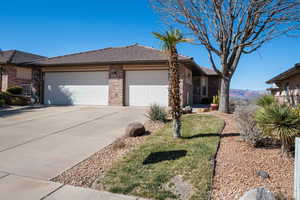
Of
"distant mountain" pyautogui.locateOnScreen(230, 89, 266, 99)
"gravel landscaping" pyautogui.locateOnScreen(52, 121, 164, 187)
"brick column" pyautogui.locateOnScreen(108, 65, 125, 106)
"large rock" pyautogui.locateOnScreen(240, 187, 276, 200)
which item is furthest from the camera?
"distant mountain" pyautogui.locateOnScreen(230, 89, 266, 99)

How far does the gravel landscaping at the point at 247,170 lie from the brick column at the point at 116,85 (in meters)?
9.49

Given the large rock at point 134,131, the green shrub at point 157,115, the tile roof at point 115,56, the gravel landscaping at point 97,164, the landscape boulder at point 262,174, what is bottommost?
the gravel landscaping at point 97,164

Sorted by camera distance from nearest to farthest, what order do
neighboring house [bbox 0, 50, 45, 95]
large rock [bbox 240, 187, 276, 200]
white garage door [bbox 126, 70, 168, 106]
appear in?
large rock [bbox 240, 187, 276, 200], white garage door [bbox 126, 70, 168, 106], neighboring house [bbox 0, 50, 45, 95]

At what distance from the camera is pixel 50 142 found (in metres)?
5.90

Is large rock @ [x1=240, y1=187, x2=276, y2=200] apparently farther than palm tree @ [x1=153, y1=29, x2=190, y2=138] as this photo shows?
No

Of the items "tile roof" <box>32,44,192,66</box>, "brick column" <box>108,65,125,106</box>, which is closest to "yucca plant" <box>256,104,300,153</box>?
"tile roof" <box>32,44,192,66</box>

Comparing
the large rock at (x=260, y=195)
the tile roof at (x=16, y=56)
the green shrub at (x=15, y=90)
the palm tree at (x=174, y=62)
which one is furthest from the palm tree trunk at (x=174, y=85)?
the tile roof at (x=16, y=56)

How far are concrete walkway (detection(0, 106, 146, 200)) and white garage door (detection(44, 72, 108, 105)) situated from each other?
5.13m

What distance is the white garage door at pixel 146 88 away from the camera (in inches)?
516

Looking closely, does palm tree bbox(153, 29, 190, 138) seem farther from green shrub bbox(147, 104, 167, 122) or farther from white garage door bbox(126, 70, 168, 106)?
white garage door bbox(126, 70, 168, 106)

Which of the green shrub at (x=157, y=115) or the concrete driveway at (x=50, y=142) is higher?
the green shrub at (x=157, y=115)

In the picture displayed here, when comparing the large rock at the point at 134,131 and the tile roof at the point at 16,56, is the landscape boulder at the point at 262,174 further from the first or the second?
the tile roof at the point at 16,56

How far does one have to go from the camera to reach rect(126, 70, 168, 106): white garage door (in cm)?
1312

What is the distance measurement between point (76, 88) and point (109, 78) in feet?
9.55
